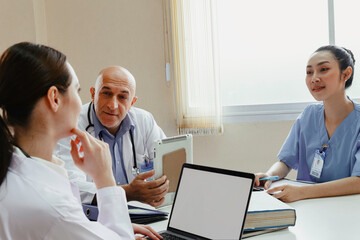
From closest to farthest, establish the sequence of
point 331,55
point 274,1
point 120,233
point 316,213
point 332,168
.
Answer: point 120,233, point 316,213, point 332,168, point 331,55, point 274,1

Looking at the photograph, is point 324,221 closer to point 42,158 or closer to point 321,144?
point 321,144

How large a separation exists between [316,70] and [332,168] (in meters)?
0.55

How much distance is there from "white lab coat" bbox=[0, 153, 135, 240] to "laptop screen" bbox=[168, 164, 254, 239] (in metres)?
0.29

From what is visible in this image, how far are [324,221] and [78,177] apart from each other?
1053 millimetres

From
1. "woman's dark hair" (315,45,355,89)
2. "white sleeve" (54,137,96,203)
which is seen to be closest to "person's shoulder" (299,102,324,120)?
"woman's dark hair" (315,45,355,89)

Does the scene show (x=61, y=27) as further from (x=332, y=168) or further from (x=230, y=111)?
(x=332, y=168)

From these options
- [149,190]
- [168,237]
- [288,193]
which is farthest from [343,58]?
[168,237]

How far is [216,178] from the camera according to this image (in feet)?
3.80

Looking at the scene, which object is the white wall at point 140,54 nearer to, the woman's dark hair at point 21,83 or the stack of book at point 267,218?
the stack of book at point 267,218

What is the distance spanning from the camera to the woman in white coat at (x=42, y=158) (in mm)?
888

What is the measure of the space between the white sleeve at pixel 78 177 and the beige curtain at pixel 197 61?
4.74 ft

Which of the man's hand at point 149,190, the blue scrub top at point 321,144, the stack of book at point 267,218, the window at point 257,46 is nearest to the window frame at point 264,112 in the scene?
the window at point 257,46

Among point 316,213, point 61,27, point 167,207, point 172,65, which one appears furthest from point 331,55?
point 61,27

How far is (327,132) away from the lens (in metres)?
2.02
